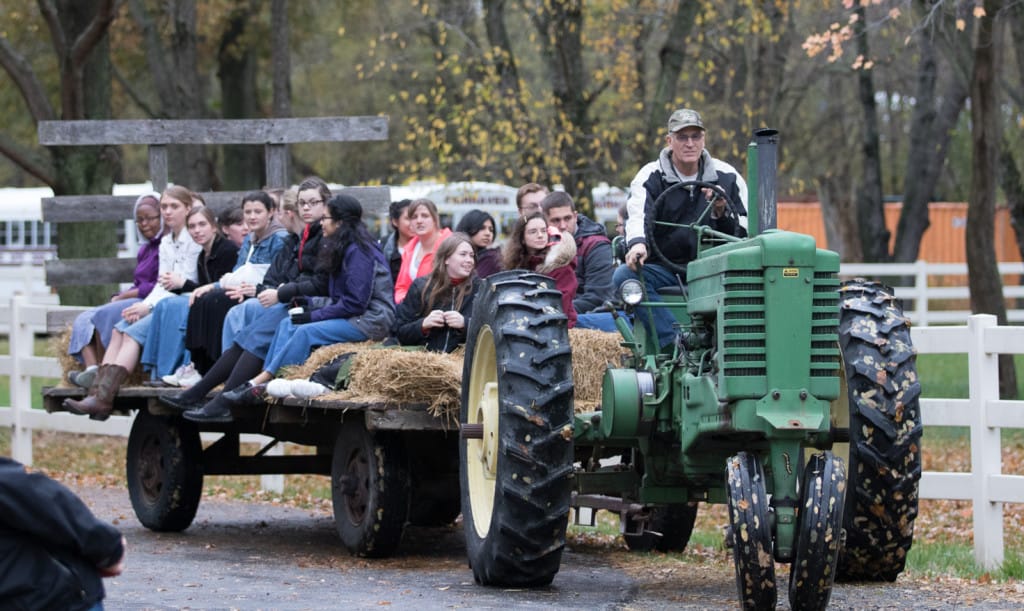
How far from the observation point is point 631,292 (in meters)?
7.96

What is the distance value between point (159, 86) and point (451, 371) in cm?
1764

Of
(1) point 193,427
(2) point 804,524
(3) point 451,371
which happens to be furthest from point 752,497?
(1) point 193,427

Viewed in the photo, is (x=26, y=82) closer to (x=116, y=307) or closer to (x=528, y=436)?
(x=116, y=307)

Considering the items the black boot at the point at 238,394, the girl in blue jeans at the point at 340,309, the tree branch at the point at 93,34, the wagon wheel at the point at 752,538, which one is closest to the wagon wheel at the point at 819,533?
the wagon wheel at the point at 752,538

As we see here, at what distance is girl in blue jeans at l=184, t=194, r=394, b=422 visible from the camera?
10.4 meters

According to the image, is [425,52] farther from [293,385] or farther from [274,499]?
[293,385]

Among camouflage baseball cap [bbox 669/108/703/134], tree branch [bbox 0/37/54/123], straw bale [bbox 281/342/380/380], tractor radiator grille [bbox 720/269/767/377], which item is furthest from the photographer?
tree branch [bbox 0/37/54/123]

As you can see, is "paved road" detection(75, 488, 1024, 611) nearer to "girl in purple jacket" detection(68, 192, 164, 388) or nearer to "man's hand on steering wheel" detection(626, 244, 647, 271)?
"girl in purple jacket" detection(68, 192, 164, 388)

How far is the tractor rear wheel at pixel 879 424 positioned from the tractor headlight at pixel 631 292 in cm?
99

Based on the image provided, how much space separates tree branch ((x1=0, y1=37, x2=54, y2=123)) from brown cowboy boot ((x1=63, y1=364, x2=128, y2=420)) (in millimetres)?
8363

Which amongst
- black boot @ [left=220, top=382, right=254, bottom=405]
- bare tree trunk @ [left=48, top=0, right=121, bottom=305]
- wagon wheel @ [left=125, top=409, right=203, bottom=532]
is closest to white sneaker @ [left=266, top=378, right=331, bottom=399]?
black boot @ [left=220, top=382, right=254, bottom=405]

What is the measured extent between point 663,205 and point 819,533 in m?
2.39

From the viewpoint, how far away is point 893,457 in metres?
7.91

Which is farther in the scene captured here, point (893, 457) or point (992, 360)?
point (992, 360)
